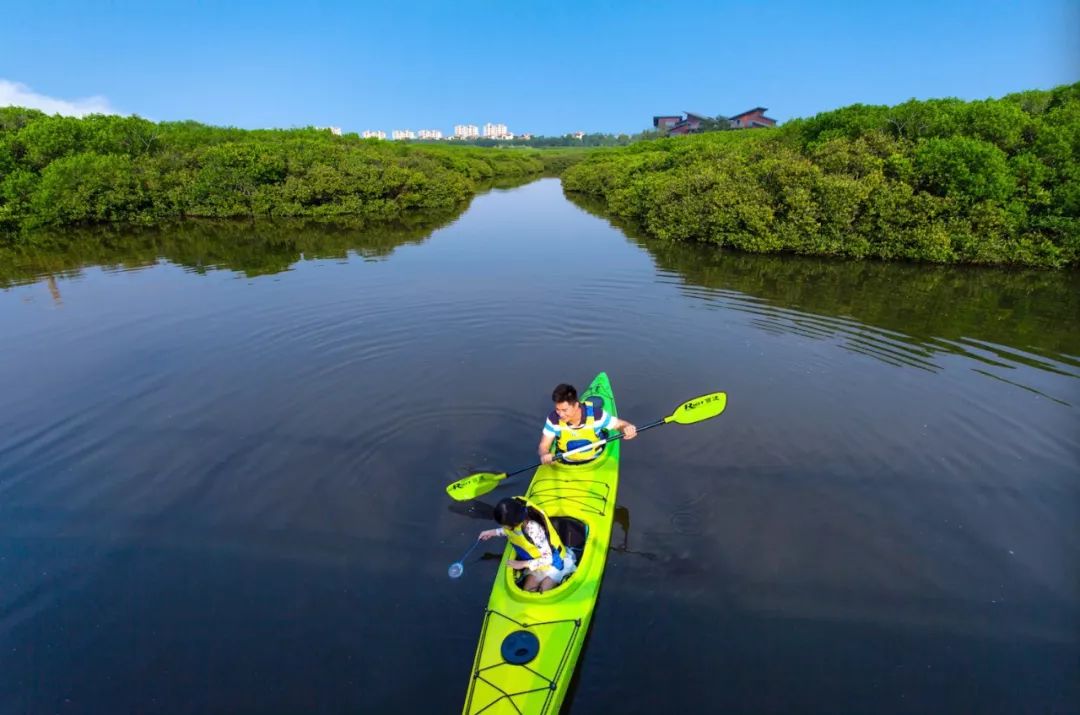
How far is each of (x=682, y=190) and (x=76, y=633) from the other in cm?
2729

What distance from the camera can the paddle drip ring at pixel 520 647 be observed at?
16.7ft

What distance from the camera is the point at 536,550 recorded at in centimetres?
573

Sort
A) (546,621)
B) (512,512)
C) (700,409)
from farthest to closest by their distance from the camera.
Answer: (700,409), (546,621), (512,512)

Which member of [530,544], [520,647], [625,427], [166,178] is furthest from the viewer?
[166,178]

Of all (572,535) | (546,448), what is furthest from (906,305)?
(572,535)

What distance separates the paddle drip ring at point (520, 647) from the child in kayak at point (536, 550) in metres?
0.58

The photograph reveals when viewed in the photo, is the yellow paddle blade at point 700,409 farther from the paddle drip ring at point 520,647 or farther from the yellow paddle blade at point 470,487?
the paddle drip ring at point 520,647

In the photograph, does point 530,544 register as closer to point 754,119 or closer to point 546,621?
point 546,621

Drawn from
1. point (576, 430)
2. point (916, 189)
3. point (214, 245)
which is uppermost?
point (916, 189)

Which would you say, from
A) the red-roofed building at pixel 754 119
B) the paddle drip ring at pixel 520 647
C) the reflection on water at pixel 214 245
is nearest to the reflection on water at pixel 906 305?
the paddle drip ring at pixel 520 647

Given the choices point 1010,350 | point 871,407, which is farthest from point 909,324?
point 871,407

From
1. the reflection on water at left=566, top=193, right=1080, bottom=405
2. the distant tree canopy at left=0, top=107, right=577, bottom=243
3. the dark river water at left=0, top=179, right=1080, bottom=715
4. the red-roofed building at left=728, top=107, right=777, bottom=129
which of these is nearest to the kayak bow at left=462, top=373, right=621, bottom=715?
the dark river water at left=0, top=179, right=1080, bottom=715

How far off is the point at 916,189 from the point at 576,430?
21649mm

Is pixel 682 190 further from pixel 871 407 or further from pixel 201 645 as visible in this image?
pixel 201 645
